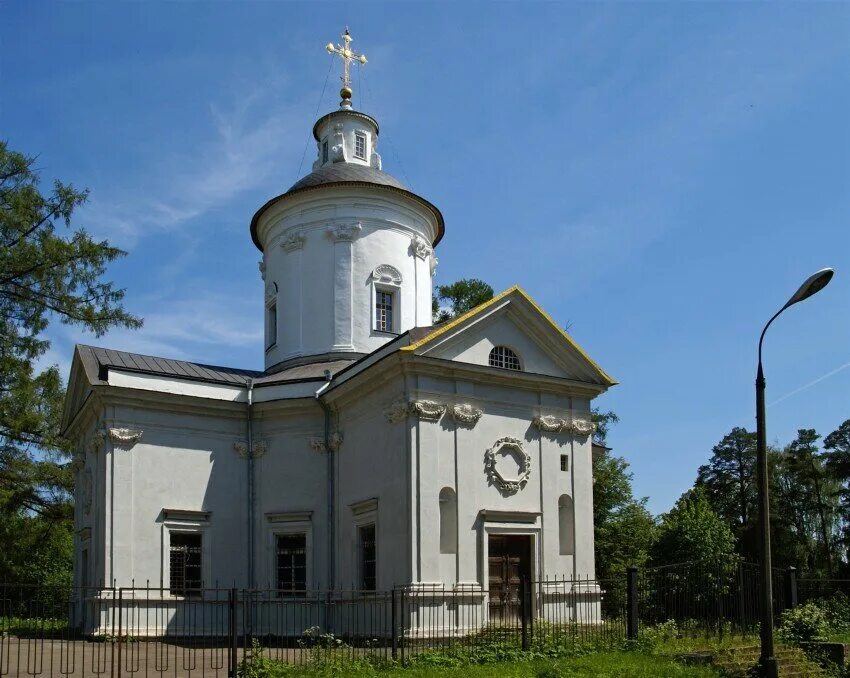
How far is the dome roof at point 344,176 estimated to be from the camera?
2602 centimetres

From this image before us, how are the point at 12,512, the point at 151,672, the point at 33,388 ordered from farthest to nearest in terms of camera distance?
the point at 12,512, the point at 33,388, the point at 151,672

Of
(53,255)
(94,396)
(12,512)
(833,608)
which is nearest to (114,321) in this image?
(53,255)

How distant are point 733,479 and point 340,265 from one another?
40.8 metres

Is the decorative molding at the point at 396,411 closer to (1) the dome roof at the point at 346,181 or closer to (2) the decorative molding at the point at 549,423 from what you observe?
(2) the decorative molding at the point at 549,423

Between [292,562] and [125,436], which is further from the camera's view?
[292,562]

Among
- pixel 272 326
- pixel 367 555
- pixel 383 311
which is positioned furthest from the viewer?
pixel 272 326

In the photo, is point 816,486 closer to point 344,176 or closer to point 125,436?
point 344,176

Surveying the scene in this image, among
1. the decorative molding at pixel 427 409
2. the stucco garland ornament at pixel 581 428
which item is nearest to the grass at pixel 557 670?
the decorative molding at pixel 427 409

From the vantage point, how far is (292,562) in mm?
22656

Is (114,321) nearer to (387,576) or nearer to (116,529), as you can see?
(116,529)

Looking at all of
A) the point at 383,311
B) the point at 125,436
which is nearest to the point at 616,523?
the point at 383,311

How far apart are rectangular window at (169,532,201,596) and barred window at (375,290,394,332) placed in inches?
293

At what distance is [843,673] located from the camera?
54.5 ft

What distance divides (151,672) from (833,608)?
18.8 meters
